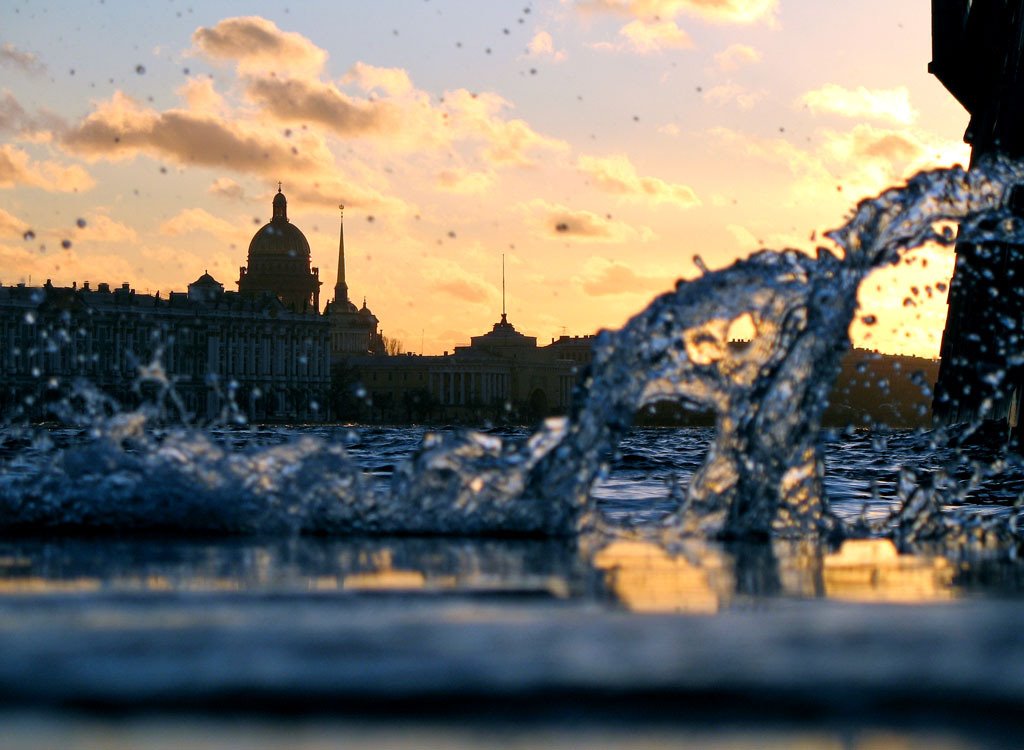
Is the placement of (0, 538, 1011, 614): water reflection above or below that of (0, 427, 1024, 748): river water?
above

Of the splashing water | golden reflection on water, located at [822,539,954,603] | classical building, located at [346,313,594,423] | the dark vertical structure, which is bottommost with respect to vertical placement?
golden reflection on water, located at [822,539,954,603]

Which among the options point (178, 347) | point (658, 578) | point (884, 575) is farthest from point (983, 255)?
point (178, 347)

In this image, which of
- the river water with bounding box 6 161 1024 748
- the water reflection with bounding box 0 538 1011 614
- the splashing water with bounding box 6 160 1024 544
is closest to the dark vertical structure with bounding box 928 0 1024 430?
the splashing water with bounding box 6 160 1024 544

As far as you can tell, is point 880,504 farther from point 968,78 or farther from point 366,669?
point 968,78

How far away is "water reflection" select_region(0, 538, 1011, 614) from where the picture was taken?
5.23 metres

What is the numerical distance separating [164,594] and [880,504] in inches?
364

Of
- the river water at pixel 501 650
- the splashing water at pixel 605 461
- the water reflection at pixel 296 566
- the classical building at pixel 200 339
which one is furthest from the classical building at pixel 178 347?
the river water at pixel 501 650

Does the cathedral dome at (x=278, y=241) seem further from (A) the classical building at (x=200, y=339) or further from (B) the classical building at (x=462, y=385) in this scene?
(B) the classical building at (x=462, y=385)

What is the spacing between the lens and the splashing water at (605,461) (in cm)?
836

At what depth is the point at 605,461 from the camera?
342 inches

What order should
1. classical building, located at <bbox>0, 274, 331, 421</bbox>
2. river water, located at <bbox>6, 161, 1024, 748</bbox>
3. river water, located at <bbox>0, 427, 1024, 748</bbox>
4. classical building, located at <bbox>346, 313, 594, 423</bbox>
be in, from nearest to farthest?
river water, located at <bbox>0, 427, 1024, 748</bbox> → river water, located at <bbox>6, 161, 1024, 748</bbox> → classical building, located at <bbox>0, 274, 331, 421</bbox> → classical building, located at <bbox>346, 313, 594, 423</bbox>

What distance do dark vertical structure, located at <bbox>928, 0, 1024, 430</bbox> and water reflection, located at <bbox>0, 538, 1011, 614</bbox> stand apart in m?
12.8

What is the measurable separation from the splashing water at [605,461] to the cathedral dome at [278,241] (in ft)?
550

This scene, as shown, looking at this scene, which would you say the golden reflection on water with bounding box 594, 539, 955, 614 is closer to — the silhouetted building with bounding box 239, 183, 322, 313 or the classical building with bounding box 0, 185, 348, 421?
the classical building with bounding box 0, 185, 348, 421
